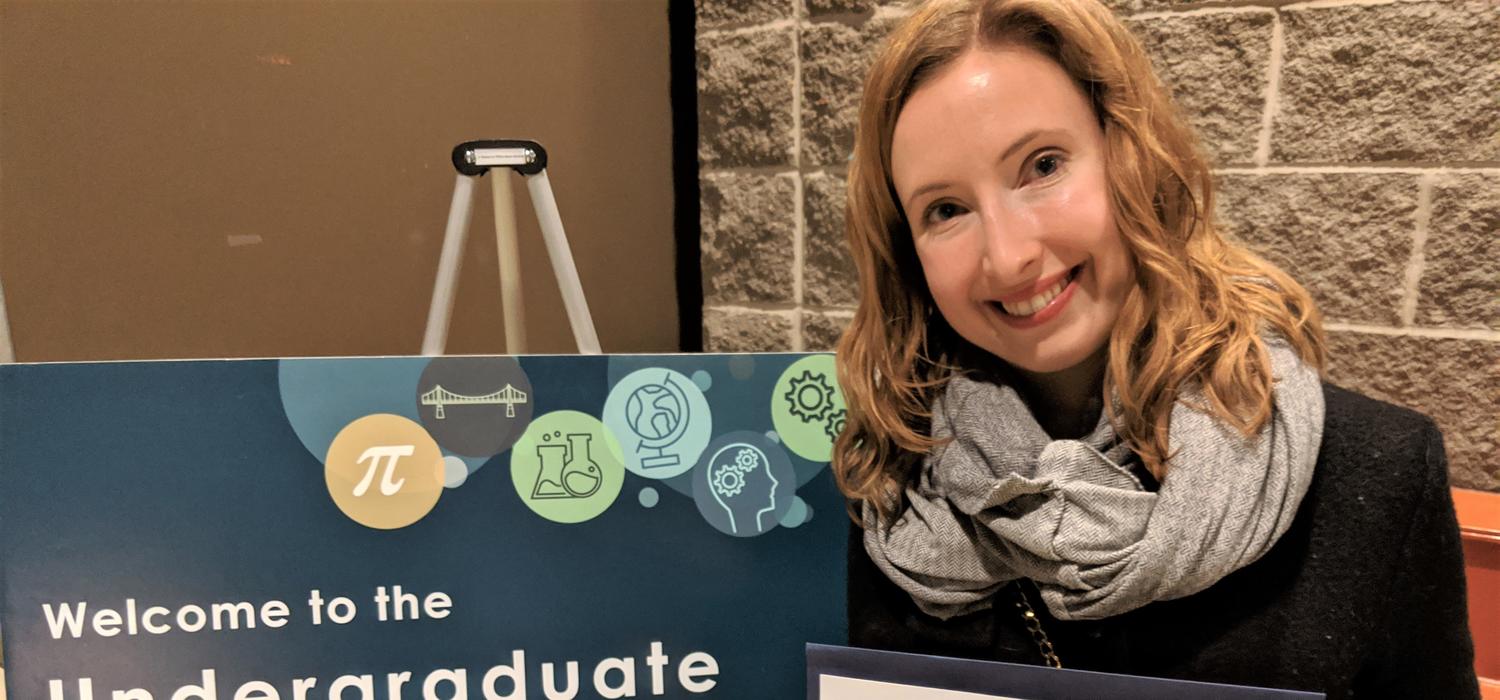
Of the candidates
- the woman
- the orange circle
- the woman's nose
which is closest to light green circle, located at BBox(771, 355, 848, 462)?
the woman

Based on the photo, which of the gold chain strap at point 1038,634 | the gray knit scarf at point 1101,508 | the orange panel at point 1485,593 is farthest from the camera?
the orange panel at point 1485,593

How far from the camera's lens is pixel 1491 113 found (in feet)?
3.92

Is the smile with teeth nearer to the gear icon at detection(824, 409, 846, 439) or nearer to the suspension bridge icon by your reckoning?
the gear icon at detection(824, 409, 846, 439)

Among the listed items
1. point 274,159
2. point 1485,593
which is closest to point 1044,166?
point 1485,593

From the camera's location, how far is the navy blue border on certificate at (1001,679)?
78 centimetres

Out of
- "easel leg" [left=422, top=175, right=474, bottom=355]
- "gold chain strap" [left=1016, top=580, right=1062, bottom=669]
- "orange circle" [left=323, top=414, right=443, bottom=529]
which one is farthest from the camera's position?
"easel leg" [left=422, top=175, right=474, bottom=355]

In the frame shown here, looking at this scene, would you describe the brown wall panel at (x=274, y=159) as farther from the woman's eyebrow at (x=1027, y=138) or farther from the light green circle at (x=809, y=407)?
the woman's eyebrow at (x=1027, y=138)

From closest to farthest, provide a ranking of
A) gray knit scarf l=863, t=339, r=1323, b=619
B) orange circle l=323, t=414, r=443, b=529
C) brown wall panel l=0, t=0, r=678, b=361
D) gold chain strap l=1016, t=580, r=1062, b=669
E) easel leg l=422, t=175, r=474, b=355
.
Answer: gray knit scarf l=863, t=339, r=1323, b=619 < gold chain strap l=1016, t=580, r=1062, b=669 < orange circle l=323, t=414, r=443, b=529 < easel leg l=422, t=175, r=474, b=355 < brown wall panel l=0, t=0, r=678, b=361

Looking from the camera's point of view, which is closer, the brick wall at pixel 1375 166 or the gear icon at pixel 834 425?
the gear icon at pixel 834 425

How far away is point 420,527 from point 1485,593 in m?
1.49

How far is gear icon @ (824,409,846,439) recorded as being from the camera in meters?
1.07

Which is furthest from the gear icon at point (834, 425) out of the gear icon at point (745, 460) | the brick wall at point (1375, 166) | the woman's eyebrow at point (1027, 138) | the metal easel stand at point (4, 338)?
the metal easel stand at point (4, 338)

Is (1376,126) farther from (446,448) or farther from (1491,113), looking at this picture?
(446,448)

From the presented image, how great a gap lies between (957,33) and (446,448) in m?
0.78
